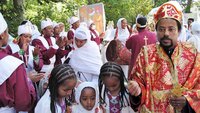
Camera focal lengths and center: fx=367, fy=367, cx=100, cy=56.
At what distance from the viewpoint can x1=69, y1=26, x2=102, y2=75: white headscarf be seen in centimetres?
595

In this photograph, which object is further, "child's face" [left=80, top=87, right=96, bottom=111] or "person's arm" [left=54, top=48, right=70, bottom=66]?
"person's arm" [left=54, top=48, right=70, bottom=66]

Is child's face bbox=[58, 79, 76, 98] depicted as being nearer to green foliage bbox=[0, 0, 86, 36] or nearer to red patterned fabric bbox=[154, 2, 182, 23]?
red patterned fabric bbox=[154, 2, 182, 23]

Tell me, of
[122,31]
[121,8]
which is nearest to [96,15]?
[122,31]

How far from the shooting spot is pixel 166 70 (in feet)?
11.5

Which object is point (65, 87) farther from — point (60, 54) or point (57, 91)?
point (60, 54)

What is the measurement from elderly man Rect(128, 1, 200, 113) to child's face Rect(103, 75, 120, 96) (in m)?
0.69

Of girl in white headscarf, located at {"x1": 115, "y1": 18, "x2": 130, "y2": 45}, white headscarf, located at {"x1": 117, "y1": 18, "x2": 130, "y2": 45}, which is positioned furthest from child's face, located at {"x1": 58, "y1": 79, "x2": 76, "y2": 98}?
girl in white headscarf, located at {"x1": 115, "y1": 18, "x2": 130, "y2": 45}

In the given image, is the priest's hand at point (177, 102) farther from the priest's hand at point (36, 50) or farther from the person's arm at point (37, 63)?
the person's arm at point (37, 63)

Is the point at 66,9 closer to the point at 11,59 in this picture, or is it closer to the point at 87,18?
the point at 87,18

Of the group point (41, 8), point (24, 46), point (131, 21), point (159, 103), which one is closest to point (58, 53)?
point (24, 46)

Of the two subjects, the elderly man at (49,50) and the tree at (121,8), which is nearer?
the elderly man at (49,50)

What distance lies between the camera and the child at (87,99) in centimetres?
423

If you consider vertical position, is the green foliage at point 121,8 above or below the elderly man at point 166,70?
below

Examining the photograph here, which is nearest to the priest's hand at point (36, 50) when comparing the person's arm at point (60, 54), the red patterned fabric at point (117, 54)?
the person's arm at point (60, 54)
